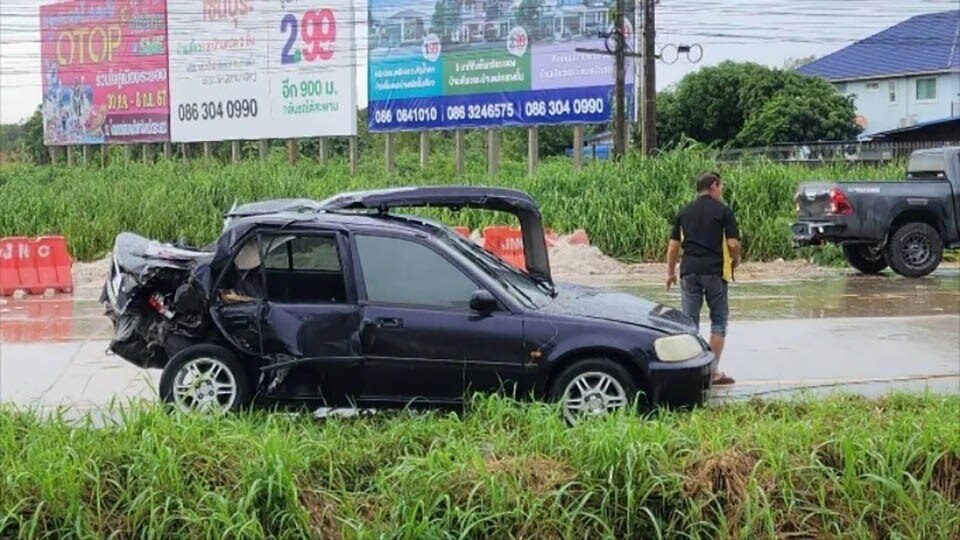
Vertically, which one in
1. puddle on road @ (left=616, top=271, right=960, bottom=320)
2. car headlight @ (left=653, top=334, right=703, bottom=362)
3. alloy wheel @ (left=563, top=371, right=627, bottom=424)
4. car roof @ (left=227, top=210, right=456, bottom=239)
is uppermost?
car roof @ (left=227, top=210, right=456, bottom=239)

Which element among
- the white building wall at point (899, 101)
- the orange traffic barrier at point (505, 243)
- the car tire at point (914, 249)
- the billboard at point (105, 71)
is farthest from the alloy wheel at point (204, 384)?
the white building wall at point (899, 101)

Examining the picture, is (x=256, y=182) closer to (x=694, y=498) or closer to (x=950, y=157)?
(x=950, y=157)

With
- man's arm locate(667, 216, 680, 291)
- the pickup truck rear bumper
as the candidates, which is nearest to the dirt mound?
the pickup truck rear bumper

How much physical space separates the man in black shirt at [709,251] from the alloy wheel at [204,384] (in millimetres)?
3712

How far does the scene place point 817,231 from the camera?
1739cm

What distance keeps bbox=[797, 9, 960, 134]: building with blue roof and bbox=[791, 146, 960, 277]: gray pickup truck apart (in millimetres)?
43922

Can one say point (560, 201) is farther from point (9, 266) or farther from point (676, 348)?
point (676, 348)

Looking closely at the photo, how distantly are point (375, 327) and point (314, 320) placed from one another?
1.34 ft

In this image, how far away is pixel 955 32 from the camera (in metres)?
60.7

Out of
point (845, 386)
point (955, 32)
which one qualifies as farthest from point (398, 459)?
point (955, 32)

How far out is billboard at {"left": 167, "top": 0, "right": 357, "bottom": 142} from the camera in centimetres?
3541

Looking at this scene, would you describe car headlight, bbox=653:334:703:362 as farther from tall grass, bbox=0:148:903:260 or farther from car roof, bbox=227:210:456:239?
tall grass, bbox=0:148:903:260

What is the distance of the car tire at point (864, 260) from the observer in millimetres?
18906

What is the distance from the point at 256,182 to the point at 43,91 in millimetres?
25493
